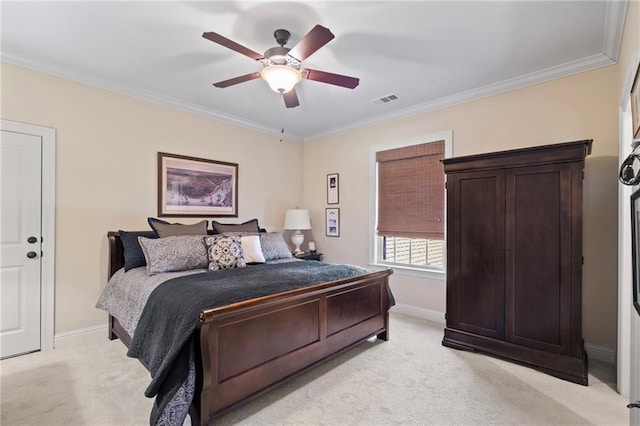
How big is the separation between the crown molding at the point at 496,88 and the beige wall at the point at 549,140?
0.19 feet

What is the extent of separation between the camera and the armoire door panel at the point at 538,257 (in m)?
2.48

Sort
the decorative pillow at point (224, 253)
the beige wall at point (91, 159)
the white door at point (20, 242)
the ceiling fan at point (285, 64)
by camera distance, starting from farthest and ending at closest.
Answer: the decorative pillow at point (224, 253), the beige wall at point (91, 159), the white door at point (20, 242), the ceiling fan at point (285, 64)

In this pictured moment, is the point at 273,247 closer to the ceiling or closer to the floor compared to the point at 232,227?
closer to the floor

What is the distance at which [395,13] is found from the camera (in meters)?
2.20

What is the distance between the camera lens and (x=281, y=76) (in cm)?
229

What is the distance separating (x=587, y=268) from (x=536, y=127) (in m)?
1.43

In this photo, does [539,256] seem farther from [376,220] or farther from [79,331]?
[79,331]

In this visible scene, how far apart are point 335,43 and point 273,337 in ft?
7.76

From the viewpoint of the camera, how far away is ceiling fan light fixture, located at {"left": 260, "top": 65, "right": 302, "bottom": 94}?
7.43 feet

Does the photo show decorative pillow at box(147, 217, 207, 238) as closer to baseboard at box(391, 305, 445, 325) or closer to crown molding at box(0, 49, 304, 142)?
crown molding at box(0, 49, 304, 142)

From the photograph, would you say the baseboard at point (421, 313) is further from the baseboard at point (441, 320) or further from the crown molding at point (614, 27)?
the crown molding at point (614, 27)

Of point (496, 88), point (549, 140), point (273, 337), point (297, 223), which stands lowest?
point (273, 337)

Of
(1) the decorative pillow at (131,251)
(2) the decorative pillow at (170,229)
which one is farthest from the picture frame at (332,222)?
(1) the decorative pillow at (131,251)

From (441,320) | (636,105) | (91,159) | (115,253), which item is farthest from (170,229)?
(636,105)
